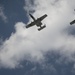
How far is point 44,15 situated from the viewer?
373 feet

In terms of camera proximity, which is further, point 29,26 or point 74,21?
point 29,26

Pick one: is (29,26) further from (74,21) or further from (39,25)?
(74,21)

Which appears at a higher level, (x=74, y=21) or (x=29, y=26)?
(x=29, y=26)

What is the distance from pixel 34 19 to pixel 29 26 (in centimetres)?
727

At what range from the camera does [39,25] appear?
115m

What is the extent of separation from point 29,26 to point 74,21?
19783 mm

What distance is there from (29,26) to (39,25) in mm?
5382

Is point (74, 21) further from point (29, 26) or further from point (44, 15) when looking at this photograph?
point (29, 26)

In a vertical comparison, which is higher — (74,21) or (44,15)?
(44,15)

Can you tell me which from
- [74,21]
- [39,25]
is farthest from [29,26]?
[74,21]

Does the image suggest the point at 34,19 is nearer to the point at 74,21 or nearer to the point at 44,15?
the point at 44,15

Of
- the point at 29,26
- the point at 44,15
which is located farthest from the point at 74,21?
the point at 29,26

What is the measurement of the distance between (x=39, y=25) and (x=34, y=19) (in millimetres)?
4371

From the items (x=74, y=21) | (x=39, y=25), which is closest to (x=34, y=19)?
(x=39, y=25)
